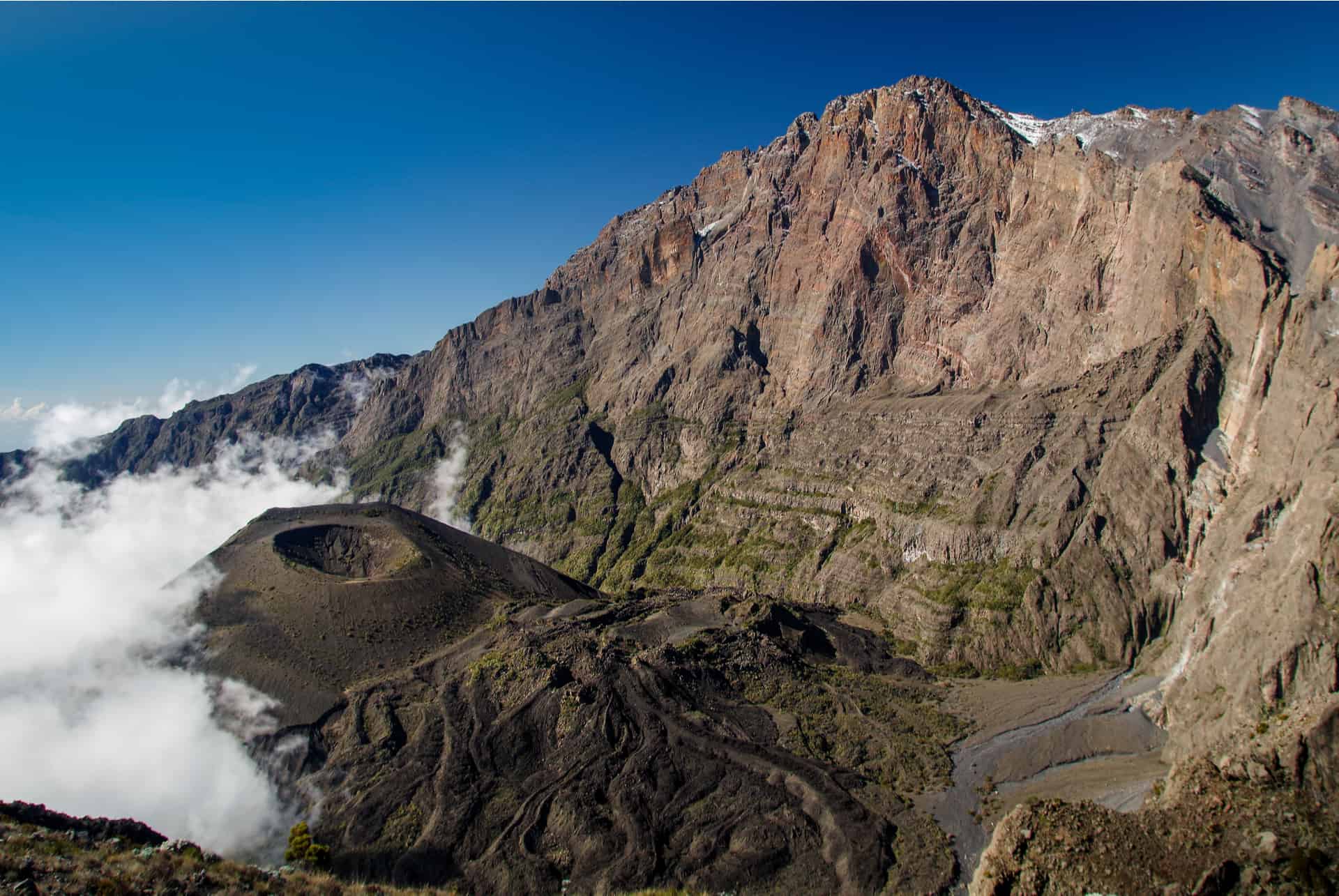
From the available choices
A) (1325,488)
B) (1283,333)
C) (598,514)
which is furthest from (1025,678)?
(598,514)

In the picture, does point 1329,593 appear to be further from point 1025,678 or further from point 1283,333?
point 1283,333

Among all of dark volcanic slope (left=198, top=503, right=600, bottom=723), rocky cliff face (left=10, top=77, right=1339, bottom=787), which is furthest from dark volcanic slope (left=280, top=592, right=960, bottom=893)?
rocky cliff face (left=10, top=77, right=1339, bottom=787)

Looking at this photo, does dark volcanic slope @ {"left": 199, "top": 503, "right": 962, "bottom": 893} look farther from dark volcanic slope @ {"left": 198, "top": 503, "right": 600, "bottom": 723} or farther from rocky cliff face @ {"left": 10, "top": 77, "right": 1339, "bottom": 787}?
rocky cliff face @ {"left": 10, "top": 77, "right": 1339, "bottom": 787}

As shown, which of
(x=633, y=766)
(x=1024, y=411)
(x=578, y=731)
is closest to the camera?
(x=633, y=766)

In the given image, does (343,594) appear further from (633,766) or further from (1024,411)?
(1024,411)

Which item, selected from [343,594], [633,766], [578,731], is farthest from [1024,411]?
[343,594]

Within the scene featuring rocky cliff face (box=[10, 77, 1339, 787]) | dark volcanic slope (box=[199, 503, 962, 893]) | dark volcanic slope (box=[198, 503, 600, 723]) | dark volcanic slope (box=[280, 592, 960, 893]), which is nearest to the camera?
dark volcanic slope (box=[280, 592, 960, 893])
